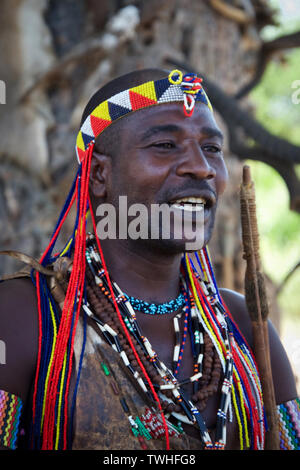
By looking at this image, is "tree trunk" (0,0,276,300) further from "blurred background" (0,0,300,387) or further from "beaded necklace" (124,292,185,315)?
"beaded necklace" (124,292,185,315)

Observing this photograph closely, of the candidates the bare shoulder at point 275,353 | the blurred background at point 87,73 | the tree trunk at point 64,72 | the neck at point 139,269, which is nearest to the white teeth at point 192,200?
the neck at point 139,269

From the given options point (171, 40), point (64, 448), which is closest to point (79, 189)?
point (64, 448)

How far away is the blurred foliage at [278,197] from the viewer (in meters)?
10.8

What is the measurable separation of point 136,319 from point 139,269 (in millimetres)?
195

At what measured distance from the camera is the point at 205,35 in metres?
5.00

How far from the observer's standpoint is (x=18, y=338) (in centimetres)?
180

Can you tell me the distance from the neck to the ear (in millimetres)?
213

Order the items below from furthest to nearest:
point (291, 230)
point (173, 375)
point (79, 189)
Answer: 1. point (291, 230)
2. point (79, 189)
3. point (173, 375)

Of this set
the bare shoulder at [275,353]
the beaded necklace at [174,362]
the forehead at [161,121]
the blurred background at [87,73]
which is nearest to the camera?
the beaded necklace at [174,362]

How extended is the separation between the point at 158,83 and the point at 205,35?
3.27 meters

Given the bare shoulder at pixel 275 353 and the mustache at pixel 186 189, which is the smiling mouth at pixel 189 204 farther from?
the bare shoulder at pixel 275 353

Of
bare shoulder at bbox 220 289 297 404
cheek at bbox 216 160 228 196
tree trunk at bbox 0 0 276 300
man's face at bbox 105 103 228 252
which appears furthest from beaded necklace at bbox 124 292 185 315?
tree trunk at bbox 0 0 276 300

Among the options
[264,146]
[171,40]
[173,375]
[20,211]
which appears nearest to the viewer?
[173,375]
